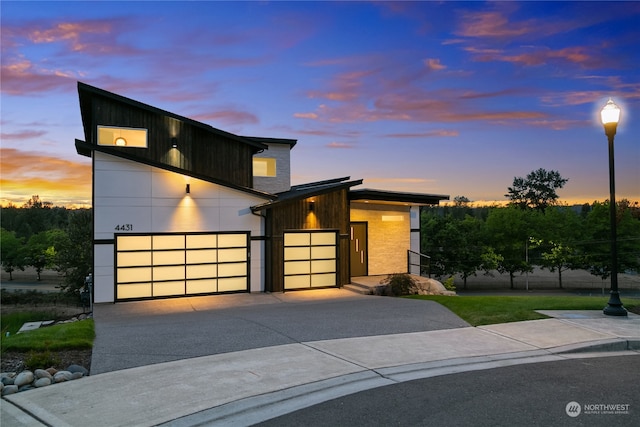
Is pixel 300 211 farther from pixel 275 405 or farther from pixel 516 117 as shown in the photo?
pixel 516 117

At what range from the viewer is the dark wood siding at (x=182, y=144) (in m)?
18.5

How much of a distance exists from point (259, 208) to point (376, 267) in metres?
8.10

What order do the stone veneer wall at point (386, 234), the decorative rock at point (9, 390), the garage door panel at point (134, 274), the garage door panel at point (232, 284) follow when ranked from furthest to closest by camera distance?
the stone veneer wall at point (386, 234) < the garage door panel at point (232, 284) < the garage door panel at point (134, 274) < the decorative rock at point (9, 390)

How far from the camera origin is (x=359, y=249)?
23.5 metres

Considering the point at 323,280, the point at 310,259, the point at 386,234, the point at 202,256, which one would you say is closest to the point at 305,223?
the point at 310,259

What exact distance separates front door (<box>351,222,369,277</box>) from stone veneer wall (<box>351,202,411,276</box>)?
0.27 m

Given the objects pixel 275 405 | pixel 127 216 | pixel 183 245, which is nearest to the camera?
pixel 275 405

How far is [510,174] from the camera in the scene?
9019cm

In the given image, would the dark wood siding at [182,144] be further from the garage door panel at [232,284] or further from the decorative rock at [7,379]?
the decorative rock at [7,379]

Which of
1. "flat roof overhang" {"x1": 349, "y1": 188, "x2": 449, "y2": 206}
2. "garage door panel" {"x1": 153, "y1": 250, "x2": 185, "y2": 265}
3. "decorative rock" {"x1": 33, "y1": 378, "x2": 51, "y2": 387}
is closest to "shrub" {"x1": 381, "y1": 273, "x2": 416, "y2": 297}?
"flat roof overhang" {"x1": 349, "y1": 188, "x2": 449, "y2": 206}

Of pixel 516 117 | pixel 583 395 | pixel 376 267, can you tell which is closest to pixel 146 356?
pixel 583 395

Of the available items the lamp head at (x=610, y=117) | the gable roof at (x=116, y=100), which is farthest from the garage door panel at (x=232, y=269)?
the lamp head at (x=610, y=117)

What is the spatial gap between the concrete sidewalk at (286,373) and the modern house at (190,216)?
30.5ft

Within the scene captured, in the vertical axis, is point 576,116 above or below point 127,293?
above
